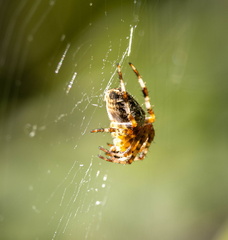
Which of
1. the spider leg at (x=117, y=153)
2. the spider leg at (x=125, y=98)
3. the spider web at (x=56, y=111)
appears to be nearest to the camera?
the spider leg at (x=125, y=98)

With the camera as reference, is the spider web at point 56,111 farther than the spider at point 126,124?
Yes

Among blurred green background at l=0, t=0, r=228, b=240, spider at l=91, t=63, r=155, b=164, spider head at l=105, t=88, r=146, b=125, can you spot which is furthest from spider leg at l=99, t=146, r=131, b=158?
blurred green background at l=0, t=0, r=228, b=240

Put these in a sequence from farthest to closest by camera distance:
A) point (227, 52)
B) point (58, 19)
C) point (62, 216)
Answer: point (227, 52) < point (58, 19) < point (62, 216)

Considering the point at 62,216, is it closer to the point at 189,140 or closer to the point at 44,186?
the point at 44,186

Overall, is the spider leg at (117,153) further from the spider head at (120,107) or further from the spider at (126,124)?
the spider head at (120,107)

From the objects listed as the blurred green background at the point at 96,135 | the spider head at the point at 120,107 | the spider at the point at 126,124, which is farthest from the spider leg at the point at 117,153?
the blurred green background at the point at 96,135

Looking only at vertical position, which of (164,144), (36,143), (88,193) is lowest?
(88,193)

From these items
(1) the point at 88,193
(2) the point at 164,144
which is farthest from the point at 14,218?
(2) the point at 164,144

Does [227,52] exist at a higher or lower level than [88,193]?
higher
